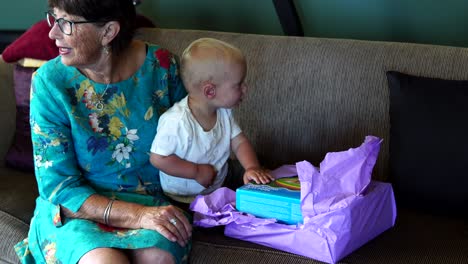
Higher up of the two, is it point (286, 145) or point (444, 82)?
point (444, 82)

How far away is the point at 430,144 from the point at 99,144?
0.89 metres

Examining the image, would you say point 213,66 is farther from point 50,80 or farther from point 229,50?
point 50,80

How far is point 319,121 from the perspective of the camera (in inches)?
83.9

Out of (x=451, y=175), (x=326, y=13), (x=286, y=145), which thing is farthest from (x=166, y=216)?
(x=326, y=13)

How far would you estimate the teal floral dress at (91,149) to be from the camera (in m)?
1.68

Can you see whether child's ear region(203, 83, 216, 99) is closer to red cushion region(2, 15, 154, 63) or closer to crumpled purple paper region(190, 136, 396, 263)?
crumpled purple paper region(190, 136, 396, 263)

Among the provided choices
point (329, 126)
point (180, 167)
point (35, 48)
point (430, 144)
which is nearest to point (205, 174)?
point (180, 167)

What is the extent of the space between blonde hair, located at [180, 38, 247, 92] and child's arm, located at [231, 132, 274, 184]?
22 centimetres

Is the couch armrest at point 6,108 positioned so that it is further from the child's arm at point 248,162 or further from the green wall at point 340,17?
the child's arm at point 248,162

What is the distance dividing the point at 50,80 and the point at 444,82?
1.07 meters

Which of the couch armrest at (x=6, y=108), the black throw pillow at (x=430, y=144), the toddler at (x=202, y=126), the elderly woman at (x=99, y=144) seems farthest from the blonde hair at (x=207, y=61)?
the couch armrest at (x=6, y=108)

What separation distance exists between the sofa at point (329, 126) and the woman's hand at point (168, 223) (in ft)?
0.31

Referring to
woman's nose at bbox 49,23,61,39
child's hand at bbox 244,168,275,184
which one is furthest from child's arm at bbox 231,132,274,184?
woman's nose at bbox 49,23,61,39

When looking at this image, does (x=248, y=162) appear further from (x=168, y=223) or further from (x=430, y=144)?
(x=430, y=144)
